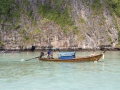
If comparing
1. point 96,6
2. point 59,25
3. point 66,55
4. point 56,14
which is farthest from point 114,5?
point 66,55

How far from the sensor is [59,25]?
8325 centimetres

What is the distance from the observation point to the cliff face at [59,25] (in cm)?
7838

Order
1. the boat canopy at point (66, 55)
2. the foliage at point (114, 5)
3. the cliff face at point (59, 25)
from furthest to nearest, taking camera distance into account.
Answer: the foliage at point (114, 5), the cliff face at point (59, 25), the boat canopy at point (66, 55)

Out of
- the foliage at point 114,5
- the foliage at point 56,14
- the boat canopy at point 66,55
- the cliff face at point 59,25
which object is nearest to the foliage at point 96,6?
the cliff face at point 59,25

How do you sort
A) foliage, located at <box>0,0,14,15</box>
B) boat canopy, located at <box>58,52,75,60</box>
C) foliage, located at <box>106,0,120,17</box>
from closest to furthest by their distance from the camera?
boat canopy, located at <box>58,52,75,60</box> < foliage, located at <box>0,0,14,15</box> < foliage, located at <box>106,0,120,17</box>

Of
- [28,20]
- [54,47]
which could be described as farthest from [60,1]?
[54,47]

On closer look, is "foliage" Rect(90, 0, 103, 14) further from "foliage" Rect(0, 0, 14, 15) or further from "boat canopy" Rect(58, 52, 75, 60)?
"boat canopy" Rect(58, 52, 75, 60)

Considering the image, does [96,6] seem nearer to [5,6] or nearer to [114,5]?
[114,5]

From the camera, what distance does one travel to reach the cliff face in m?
78.4

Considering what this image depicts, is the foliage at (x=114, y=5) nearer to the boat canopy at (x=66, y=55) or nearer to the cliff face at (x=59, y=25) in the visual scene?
the cliff face at (x=59, y=25)

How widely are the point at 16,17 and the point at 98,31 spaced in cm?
2554

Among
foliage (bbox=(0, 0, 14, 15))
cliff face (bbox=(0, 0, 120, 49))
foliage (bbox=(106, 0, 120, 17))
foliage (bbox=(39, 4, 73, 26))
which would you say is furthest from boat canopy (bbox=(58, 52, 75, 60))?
foliage (bbox=(106, 0, 120, 17))

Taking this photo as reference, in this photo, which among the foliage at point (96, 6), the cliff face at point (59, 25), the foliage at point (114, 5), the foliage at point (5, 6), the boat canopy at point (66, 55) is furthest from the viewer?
the foliage at point (114, 5)

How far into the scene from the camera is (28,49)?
76688 mm
